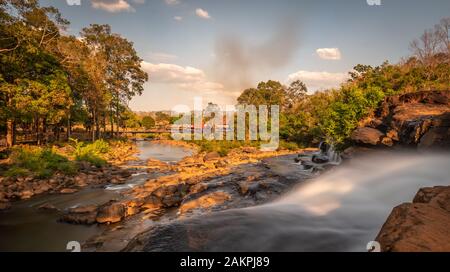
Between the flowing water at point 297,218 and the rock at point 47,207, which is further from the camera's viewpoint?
the rock at point 47,207

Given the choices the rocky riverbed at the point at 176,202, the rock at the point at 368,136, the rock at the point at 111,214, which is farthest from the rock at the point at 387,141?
the rock at the point at 111,214

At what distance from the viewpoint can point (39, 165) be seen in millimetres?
17109

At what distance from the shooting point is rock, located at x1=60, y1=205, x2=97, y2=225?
10305 millimetres

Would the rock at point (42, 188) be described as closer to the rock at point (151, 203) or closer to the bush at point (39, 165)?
the bush at point (39, 165)

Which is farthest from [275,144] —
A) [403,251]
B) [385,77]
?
[403,251]

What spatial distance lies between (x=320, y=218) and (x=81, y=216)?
8.93 metres

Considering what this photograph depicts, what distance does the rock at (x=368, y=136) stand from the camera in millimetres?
15602

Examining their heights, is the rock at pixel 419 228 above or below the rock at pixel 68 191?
above

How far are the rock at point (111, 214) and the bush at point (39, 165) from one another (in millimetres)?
8608

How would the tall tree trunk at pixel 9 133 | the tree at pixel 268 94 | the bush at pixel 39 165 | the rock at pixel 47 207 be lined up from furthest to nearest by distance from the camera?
1. the tree at pixel 268 94
2. the tall tree trunk at pixel 9 133
3. the bush at pixel 39 165
4. the rock at pixel 47 207

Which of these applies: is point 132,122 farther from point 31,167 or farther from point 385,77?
point 385,77

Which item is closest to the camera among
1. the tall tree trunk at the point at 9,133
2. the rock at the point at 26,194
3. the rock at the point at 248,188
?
the rock at the point at 248,188

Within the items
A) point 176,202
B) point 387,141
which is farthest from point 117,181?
point 387,141

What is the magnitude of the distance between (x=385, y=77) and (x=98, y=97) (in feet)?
105
